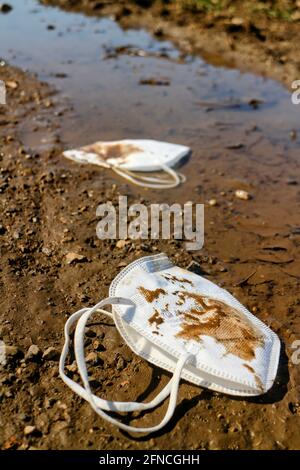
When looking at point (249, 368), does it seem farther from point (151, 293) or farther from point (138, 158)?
point (138, 158)

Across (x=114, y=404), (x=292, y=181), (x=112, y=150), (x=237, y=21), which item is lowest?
(x=292, y=181)

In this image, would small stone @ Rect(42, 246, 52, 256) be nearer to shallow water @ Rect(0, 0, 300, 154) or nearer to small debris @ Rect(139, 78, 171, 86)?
shallow water @ Rect(0, 0, 300, 154)

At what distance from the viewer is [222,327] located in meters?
2.53

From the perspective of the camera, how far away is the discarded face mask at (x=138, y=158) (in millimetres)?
4207

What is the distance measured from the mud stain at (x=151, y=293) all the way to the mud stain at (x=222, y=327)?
0.53 ft

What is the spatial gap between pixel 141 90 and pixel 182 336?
14.3 feet

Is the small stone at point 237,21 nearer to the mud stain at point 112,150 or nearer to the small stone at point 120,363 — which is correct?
the mud stain at point 112,150

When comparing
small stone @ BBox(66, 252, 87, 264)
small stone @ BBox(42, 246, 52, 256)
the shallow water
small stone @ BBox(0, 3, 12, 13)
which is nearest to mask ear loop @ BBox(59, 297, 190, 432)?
small stone @ BBox(66, 252, 87, 264)

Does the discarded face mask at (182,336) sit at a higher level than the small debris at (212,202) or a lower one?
higher

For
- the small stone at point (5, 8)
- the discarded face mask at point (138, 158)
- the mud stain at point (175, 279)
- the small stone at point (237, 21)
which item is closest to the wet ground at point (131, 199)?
the discarded face mask at point (138, 158)

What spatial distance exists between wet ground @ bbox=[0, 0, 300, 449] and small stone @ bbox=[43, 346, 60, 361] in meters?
0.03

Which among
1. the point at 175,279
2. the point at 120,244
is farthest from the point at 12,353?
the point at 120,244

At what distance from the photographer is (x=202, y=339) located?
8.00ft

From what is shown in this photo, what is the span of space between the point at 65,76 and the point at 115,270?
167 inches
